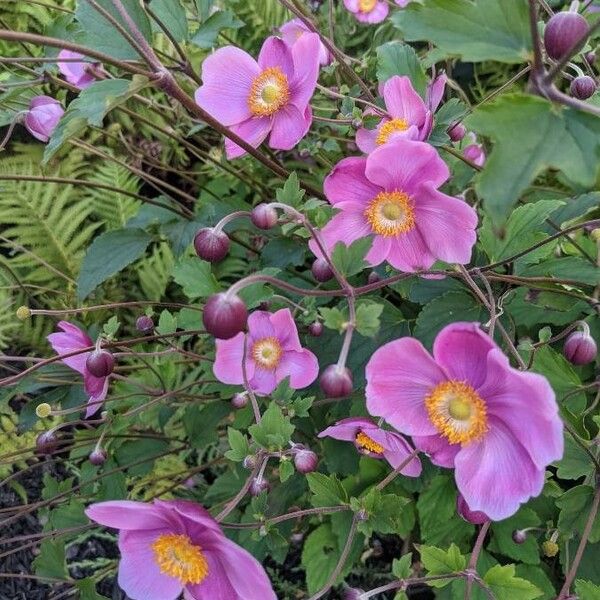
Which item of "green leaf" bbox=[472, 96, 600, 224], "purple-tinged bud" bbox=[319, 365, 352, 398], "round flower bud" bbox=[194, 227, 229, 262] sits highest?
"green leaf" bbox=[472, 96, 600, 224]

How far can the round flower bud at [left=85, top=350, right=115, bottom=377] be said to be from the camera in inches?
42.1

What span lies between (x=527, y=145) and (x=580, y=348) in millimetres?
415

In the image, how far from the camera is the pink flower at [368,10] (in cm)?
179

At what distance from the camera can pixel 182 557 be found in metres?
0.98

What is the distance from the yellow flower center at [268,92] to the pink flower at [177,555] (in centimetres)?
72

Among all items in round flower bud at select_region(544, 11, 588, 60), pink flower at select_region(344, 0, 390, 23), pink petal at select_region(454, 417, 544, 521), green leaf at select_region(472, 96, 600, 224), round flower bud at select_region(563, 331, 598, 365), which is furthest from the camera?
pink flower at select_region(344, 0, 390, 23)

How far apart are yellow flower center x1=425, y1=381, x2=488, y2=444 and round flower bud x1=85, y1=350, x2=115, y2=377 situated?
1.69ft

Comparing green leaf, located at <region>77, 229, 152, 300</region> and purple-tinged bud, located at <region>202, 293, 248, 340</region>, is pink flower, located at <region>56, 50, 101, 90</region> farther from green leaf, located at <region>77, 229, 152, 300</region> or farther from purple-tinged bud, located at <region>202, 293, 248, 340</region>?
purple-tinged bud, located at <region>202, 293, 248, 340</region>

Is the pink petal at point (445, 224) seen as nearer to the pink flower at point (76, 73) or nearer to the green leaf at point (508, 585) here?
the green leaf at point (508, 585)

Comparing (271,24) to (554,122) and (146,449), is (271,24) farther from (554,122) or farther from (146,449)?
(554,122)

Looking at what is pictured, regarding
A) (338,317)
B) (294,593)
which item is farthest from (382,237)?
(294,593)

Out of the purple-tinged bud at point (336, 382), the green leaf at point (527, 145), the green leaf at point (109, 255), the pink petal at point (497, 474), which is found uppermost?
the green leaf at point (527, 145)

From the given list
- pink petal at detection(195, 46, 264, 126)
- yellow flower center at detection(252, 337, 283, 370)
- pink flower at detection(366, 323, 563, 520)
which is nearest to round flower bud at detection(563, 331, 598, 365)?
pink flower at detection(366, 323, 563, 520)

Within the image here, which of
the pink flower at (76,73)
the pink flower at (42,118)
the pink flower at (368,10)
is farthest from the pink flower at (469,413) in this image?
the pink flower at (368,10)
